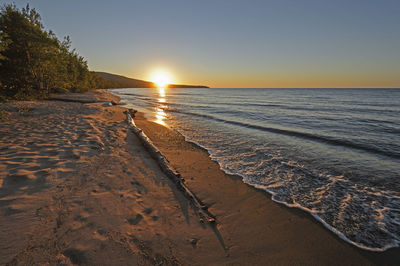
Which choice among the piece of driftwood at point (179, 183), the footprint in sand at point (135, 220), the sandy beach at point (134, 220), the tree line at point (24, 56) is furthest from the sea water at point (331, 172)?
the tree line at point (24, 56)

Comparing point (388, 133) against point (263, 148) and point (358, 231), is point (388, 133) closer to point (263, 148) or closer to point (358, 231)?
point (263, 148)

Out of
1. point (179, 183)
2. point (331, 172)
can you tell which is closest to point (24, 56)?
point (179, 183)

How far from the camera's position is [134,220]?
10.2 ft

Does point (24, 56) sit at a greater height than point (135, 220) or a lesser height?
greater

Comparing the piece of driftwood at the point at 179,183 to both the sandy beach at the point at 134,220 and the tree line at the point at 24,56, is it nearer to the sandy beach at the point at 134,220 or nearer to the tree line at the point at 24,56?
the sandy beach at the point at 134,220

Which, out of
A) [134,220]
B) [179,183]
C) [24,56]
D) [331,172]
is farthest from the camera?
[24,56]

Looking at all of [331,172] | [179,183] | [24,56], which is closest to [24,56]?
[24,56]

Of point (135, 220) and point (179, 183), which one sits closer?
point (135, 220)

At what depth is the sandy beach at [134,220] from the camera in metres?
2.40

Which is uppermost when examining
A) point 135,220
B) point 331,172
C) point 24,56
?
point 24,56

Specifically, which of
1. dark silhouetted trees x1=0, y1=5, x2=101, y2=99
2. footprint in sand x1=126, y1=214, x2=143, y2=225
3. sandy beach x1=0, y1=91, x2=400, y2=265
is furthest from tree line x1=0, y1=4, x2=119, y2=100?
footprint in sand x1=126, y1=214, x2=143, y2=225

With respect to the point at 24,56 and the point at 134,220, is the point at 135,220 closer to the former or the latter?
the point at 134,220

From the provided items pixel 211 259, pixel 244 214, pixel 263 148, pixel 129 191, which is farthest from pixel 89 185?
pixel 263 148

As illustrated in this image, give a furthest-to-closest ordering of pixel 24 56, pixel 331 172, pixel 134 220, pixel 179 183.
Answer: pixel 24 56 < pixel 331 172 < pixel 179 183 < pixel 134 220
